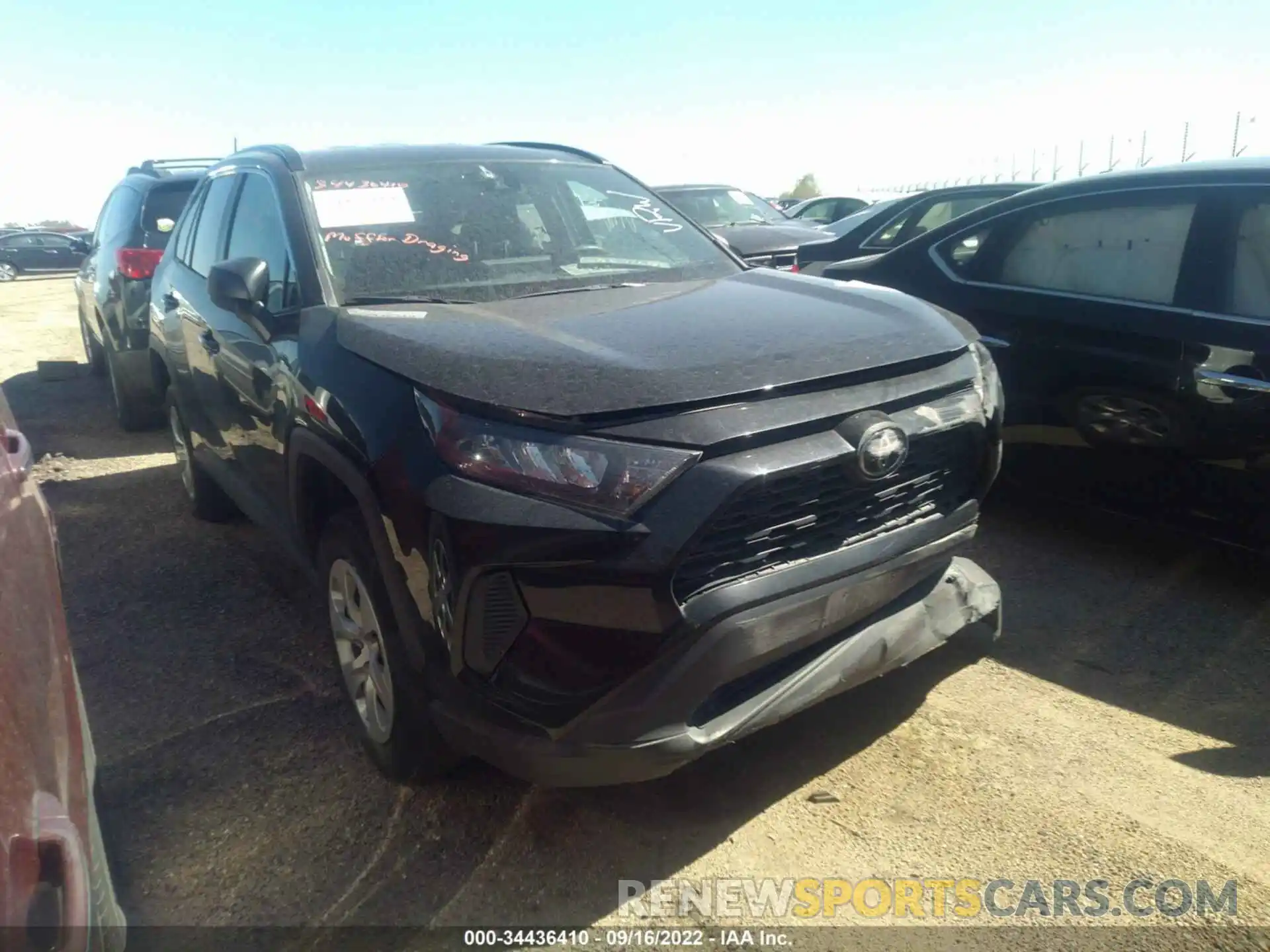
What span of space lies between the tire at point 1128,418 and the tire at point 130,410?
6.21 m

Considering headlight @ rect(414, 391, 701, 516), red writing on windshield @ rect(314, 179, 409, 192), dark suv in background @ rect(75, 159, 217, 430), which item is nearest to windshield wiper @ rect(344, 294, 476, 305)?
red writing on windshield @ rect(314, 179, 409, 192)

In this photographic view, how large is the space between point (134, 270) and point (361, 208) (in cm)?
415

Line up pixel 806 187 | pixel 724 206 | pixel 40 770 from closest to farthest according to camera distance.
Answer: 1. pixel 40 770
2. pixel 724 206
3. pixel 806 187

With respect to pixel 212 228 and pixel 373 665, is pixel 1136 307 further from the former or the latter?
pixel 212 228

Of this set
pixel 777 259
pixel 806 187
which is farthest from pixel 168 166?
pixel 806 187

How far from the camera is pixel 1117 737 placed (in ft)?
9.91

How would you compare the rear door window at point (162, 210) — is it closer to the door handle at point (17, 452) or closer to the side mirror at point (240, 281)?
the side mirror at point (240, 281)

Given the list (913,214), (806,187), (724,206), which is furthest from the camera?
(806,187)

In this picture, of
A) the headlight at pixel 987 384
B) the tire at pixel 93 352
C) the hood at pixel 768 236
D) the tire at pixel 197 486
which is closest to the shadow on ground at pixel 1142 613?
the headlight at pixel 987 384

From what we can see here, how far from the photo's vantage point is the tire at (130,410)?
23.6 ft

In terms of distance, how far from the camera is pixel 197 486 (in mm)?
5145

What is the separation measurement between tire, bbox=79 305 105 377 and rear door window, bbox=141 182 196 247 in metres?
2.46

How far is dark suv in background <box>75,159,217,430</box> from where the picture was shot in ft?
21.9

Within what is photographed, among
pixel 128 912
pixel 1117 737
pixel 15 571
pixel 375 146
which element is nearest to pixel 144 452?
pixel 375 146
